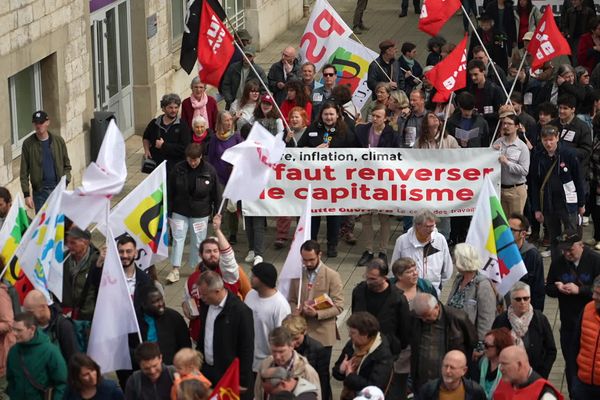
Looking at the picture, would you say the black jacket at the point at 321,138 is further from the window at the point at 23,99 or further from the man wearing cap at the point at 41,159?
the window at the point at 23,99

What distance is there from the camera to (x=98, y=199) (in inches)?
513

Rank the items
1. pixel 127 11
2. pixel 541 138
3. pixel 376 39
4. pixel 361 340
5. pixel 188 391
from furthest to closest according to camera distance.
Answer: pixel 376 39, pixel 127 11, pixel 541 138, pixel 361 340, pixel 188 391

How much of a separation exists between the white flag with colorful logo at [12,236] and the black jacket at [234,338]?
1.89m

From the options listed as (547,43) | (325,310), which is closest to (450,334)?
(325,310)

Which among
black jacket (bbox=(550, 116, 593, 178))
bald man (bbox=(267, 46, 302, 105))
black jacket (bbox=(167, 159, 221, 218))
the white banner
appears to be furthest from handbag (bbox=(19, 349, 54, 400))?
bald man (bbox=(267, 46, 302, 105))

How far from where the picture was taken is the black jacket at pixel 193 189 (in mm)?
16594

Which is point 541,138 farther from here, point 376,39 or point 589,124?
point 376,39

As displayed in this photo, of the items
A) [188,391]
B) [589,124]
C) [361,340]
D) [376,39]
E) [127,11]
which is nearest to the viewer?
[188,391]

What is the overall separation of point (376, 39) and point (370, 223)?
560 inches

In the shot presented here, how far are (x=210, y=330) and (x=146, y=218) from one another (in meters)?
1.98

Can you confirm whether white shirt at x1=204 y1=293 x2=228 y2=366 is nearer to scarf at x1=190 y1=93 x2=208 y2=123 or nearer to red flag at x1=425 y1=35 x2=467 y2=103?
red flag at x1=425 y1=35 x2=467 y2=103

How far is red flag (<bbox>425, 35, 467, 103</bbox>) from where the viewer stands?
18.5 m

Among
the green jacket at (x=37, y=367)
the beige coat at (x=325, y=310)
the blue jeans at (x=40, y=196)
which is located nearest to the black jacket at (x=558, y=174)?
the beige coat at (x=325, y=310)

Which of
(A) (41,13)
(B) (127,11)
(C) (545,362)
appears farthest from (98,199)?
(B) (127,11)
